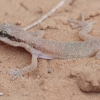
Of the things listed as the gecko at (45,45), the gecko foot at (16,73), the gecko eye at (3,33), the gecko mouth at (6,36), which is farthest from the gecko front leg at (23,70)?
the gecko eye at (3,33)

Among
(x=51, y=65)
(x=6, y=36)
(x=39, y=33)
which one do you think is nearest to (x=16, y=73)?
(x=51, y=65)

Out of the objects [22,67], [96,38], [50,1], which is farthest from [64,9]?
[22,67]

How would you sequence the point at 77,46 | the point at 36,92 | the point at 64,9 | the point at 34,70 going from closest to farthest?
the point at 36,92
the point at 34,70
the point at 77,46
the point at 64,9

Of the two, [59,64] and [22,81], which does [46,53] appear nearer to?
[59,64]

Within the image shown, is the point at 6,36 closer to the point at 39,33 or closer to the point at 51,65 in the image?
the point at 39,33

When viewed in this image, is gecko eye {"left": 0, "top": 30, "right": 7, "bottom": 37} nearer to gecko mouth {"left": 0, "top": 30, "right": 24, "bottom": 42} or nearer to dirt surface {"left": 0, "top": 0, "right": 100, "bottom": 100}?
gecko mouth {"left": 0, "top": 30, "right": 24, "bottom": 42}

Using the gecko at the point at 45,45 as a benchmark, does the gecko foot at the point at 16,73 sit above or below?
below

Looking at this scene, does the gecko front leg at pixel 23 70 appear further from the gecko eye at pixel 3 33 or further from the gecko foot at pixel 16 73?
the gecko eye at pixel 3 33

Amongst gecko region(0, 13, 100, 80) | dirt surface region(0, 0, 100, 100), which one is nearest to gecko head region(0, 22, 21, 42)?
gecko region(0, 13, 100, 80)
